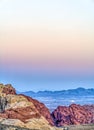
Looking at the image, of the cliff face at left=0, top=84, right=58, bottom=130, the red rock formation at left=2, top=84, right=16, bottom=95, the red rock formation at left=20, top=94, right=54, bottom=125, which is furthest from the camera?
the red rock formation at left=20, top=94, right=54, bottom=125

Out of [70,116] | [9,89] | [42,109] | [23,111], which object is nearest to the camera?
[9,89]

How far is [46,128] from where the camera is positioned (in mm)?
8828

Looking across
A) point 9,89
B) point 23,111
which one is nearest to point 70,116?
point 23,111

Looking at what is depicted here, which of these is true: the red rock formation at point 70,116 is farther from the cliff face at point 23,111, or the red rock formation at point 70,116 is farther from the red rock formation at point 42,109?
the cliff face at point 23,111

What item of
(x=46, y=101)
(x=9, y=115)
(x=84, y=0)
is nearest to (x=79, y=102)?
(x=46, y=101)

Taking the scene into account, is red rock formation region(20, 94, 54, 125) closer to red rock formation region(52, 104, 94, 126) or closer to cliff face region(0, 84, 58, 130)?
cliff face region(0, 84, 58, 130)

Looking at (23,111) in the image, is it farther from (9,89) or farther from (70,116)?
(70,116)

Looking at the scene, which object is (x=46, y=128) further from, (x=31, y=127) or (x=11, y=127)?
(x=11, y=127)

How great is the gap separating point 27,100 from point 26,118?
463mm

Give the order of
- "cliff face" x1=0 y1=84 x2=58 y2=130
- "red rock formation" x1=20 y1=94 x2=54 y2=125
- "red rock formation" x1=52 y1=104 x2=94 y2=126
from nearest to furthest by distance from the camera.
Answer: "cliff face" x1=0 y1=84 x2=58 y2=130
"red rock formation" x1=20 y1=94 x2=54 y2=125
"red rock formation" x1=52 y1=104 x2=94 y2=126

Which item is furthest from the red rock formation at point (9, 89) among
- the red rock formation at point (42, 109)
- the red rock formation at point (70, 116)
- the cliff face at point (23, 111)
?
the red rock formation at point (70, 116)

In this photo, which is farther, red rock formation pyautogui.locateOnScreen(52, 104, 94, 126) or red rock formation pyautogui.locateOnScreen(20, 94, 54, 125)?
red rock formation pyautogui.locateOnScreen(52, 104, 94, 126)

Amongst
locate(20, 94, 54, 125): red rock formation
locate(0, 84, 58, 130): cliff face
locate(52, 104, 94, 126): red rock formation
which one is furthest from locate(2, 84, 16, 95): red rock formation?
locate(52, 104, 94, 126): red rock formation

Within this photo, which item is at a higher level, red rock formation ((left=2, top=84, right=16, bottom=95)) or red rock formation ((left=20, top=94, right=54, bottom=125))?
red rock formation ((left=2, top=84, right=16, bottom=95))
